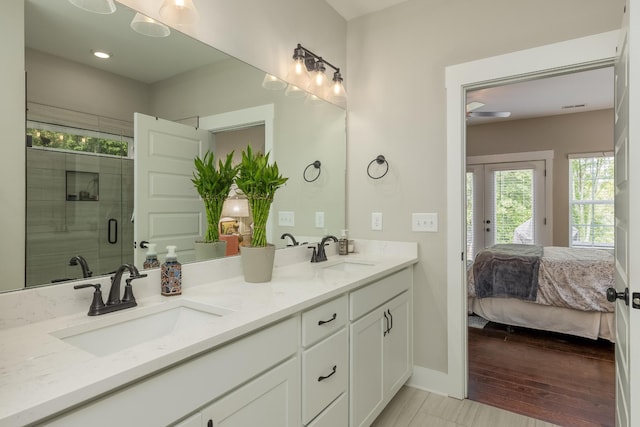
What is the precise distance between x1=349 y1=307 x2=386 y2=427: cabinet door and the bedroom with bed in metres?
0.85

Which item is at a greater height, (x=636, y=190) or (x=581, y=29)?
(x=581, y=29)

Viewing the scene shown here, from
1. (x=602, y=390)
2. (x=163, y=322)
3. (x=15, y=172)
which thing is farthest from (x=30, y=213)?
(x=602, y=390)

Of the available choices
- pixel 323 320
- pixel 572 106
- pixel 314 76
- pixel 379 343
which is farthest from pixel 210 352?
pixel 572 106

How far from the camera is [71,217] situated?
1212 mm

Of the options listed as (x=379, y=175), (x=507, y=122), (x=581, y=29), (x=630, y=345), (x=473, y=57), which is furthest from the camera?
(x=507, y=122)

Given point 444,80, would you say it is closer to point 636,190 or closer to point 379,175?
point 379,175

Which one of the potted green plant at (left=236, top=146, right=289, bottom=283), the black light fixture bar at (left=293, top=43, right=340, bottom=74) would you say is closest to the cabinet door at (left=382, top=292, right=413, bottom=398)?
the potted green plant at (left=236, top=146, right=289, bottom=283)

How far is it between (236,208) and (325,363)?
2.63ft

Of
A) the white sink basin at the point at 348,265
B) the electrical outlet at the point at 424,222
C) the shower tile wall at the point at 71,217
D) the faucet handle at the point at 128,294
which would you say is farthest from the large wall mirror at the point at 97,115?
the electrical outlet at the point at 424,222

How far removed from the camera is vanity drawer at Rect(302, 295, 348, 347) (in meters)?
1.38

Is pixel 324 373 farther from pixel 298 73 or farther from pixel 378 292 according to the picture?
pixel 298 73

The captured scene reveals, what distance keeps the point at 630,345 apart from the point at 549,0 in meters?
1.79

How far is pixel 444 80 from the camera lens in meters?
2.32

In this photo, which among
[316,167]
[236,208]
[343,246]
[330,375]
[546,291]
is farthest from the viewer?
[546,291]
